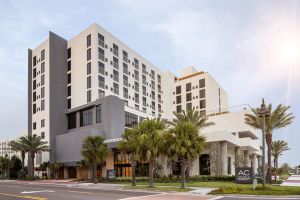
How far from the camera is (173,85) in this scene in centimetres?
10019

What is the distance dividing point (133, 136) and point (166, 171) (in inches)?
819

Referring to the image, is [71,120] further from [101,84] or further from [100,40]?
[100,40]

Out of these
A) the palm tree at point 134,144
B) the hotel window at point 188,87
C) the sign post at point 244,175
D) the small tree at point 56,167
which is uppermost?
the hotel window at point 188,87

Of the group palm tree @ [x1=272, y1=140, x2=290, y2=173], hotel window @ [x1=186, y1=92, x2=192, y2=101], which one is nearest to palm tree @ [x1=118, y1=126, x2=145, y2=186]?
palm tree @ [x1=272, y1=140, x2=290, y2=173]

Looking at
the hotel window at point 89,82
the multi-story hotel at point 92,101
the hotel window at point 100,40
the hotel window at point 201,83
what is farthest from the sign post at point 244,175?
the hotel window at point 201,83

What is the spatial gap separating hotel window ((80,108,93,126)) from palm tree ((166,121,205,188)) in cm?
3479

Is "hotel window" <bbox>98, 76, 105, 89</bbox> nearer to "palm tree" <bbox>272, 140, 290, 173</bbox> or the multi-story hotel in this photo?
the multi-story hotel

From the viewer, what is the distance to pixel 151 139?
35.1 metres

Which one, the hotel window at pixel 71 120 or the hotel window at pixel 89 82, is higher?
the hotel window at pixel 89 82

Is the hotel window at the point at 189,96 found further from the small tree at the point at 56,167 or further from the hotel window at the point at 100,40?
the small tree at the point at 56,167

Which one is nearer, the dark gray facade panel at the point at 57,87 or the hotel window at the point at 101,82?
the hotel window at the point at 101,82

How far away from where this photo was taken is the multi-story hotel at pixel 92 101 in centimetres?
6072

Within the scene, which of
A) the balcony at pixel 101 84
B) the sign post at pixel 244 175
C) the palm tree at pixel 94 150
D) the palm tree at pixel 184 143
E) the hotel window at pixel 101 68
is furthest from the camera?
the hotel window at pixel 101 68

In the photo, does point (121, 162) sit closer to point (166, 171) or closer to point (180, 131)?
point (166, 171)
